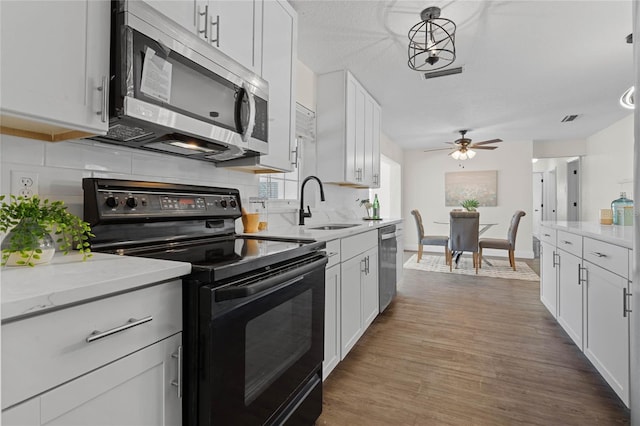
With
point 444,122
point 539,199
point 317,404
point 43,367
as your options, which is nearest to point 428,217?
point 444,122

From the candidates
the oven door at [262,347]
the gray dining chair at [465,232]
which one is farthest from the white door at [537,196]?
the oven door at [262,347]

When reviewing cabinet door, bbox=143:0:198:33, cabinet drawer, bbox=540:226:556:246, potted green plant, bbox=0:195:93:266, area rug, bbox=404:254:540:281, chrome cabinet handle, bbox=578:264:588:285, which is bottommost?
area rug, bbox=404:254:540:281

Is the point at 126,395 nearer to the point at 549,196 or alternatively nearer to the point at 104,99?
the point at 104,99

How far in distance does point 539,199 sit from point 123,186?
11577mm

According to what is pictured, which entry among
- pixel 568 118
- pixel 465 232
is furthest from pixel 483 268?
pixel 568 118

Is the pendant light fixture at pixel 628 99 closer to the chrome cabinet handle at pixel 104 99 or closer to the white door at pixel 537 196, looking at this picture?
the chrome cabinet handle at pixel 104 99

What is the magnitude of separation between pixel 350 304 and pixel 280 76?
1.55 m

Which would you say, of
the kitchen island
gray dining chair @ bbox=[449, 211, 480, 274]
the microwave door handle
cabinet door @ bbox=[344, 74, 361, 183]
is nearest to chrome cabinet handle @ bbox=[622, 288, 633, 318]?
the kitchen island

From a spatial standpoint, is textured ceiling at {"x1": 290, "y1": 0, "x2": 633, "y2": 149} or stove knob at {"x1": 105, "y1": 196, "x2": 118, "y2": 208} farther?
textured ceiling at {"x1": 290, "y1": 0, "x2": 633, "y2": 149}

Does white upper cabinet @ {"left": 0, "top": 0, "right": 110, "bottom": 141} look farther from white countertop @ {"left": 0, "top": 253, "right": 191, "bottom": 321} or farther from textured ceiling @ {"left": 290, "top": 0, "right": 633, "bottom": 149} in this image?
textured ceiling @ {"left": 290, "top": 0, "right": 633, "bottom": 149}

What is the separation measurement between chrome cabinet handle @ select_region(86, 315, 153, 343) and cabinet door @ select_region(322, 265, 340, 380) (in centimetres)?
110

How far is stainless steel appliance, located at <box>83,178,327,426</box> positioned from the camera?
0.89m

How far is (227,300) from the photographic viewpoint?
931 mm

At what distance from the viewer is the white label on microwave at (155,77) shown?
1.11m
